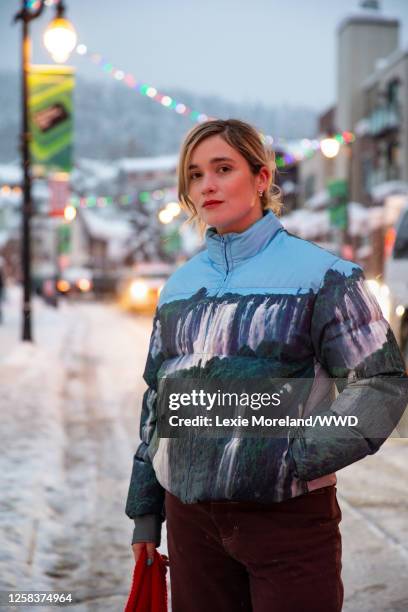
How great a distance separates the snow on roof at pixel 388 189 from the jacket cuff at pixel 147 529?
33.8m

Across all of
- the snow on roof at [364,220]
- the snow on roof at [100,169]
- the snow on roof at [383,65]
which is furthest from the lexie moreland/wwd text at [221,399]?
the snow on roof at [100,169]

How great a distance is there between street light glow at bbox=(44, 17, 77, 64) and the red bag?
1289 centimetres

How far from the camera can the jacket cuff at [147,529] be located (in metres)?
2.23

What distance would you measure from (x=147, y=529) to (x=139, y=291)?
29.3 meters

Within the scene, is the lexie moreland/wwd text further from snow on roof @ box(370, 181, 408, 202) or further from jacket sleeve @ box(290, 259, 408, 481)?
snow on roof @ box(370, 181, 408, 202)

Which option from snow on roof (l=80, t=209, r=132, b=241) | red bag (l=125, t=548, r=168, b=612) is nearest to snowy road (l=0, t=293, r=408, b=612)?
red bag (l=125, t=548, r=168, b=612)

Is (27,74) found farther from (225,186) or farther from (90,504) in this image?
(225,186)

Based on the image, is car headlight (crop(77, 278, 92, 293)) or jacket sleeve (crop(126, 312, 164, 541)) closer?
jacket sleeve (crop(126, 312, 164, 541))

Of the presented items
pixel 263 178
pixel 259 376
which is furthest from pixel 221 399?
pixel 263 178

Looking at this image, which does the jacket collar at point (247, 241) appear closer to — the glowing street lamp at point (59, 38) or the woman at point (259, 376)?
the woman at point (259, 376)

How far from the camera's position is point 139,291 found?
31.4m

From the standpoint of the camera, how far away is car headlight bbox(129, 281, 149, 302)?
102 feet

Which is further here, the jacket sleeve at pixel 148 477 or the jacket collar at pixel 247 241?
the jacket sleeve at pixel 148 477

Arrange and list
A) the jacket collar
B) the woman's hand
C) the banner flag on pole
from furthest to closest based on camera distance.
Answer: the banner flag on pole
the woman's hand
the jacket collar
